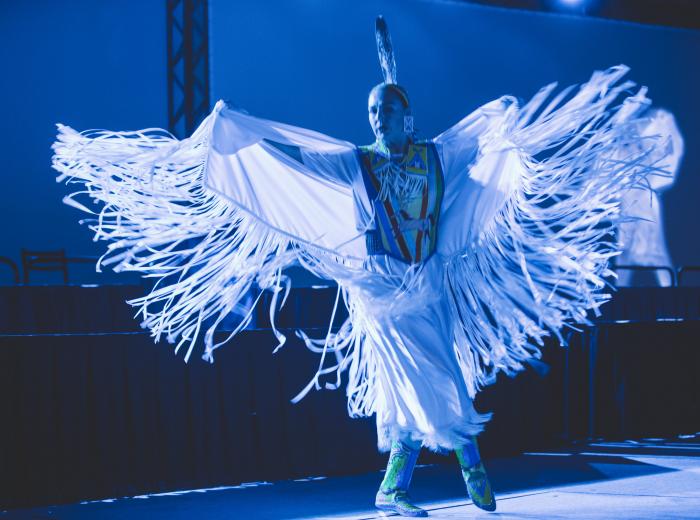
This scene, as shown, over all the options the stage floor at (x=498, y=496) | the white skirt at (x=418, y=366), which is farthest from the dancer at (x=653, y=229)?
the white skirt at (x=418, y=366)

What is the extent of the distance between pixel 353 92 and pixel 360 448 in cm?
593

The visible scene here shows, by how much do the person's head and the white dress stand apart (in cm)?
15

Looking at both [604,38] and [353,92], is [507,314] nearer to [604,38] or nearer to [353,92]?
[353,92]

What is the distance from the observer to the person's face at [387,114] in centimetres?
331

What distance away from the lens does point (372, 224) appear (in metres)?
3.27

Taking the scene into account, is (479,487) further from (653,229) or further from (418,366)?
(653,229)

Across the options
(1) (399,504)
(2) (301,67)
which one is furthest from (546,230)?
(2) (301,67)

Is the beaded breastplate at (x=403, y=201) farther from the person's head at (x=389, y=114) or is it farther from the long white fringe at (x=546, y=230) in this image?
the long white fringe at (x=546, y=230)

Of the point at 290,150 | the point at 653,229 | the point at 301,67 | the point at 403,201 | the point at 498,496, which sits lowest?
the point at 498,496

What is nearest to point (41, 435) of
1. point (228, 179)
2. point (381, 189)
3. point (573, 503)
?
point (228, 179)

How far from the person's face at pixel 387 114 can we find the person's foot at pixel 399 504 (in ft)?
4.40

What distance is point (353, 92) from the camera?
384 inches

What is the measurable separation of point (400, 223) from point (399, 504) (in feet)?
3.48

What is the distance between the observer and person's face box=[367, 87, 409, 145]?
331cm
